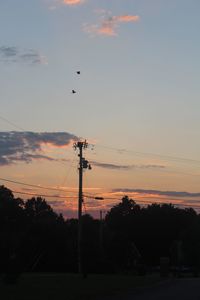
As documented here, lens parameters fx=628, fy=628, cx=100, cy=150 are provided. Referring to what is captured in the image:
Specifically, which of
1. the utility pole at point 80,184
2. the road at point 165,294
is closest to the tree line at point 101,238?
the utility pole at point 80,184

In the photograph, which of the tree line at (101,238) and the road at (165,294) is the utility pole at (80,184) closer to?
the tree line at (101,238)

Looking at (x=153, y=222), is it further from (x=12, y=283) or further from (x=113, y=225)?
(x=12, y=283)

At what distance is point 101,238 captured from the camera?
Answer: 89500 millimetres

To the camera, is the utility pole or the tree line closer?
the utility pole

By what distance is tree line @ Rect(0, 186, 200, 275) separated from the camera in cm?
7850

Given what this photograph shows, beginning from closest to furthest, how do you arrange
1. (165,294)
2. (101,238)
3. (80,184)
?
(165,294)
(80,184)
(101,238)

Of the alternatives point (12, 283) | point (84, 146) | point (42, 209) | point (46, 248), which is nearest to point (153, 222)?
point (42, 209)

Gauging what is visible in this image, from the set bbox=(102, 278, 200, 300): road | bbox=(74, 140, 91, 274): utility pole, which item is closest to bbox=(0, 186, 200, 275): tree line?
bbox=(74, 140, 91, 274): utility pole

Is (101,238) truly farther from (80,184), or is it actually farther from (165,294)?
(165,294)

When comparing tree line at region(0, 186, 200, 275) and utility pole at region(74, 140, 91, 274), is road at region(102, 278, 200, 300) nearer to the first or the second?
tree line at region(0, 186, 200, 275)

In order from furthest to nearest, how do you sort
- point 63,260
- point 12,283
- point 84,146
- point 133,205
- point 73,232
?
point 133,205 < point 73,232 < point 63,260 < point 84,146 < point 12,283

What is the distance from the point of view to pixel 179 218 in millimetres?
144875

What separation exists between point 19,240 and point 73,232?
981 centimetres

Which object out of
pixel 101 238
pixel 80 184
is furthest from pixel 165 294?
pixel 101 238
